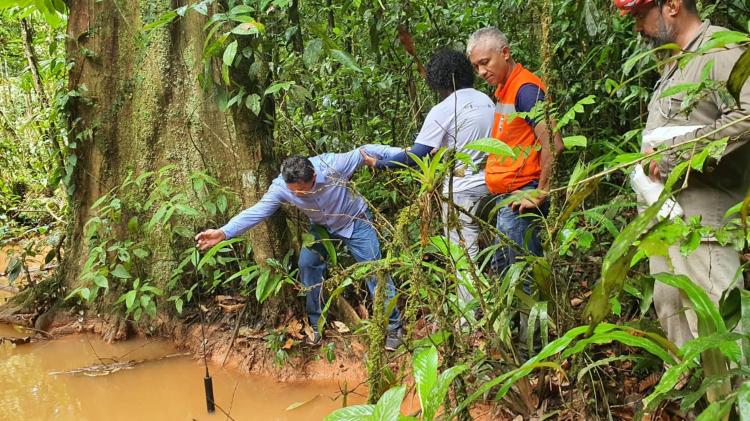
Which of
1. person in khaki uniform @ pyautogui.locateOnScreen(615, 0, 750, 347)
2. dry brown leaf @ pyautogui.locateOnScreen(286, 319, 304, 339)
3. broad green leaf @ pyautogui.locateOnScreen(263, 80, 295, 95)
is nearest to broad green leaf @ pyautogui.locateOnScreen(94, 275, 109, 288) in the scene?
dry brown leaf @ pyautogui.locateOnScreen(286, 319, 304, 339)

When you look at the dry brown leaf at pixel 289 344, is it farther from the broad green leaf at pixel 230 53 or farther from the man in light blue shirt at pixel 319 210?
the broad green leaf at pixel 230 53

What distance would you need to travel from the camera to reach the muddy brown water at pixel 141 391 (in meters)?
3.55

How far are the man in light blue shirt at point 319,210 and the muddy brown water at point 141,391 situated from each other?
1.63 feet

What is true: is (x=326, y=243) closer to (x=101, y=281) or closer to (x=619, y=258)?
(x=101, y=281)

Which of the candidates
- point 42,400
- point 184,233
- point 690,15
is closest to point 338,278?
point 690,15

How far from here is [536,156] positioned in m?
3.03

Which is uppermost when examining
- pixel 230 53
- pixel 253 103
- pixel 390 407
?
pixel 230 53

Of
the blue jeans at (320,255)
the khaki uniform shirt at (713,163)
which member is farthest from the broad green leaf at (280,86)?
the khaki uniform shirt at (713,163)

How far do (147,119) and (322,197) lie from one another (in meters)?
1.84

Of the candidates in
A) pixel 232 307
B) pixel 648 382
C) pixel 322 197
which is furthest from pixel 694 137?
pixel 232 307

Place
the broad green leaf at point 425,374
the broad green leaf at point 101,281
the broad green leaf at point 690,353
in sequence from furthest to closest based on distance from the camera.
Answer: the broad green leaf at point 101,281
the broad green leaf at point 425,374
the broad green leaf at point 690,353

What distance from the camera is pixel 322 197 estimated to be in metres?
3.71

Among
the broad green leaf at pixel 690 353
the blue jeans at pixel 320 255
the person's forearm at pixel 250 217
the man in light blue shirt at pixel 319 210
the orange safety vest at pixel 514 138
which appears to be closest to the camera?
the broad green leaf at pixel 690 353

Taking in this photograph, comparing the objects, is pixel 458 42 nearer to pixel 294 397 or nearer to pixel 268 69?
pixel 268 69
